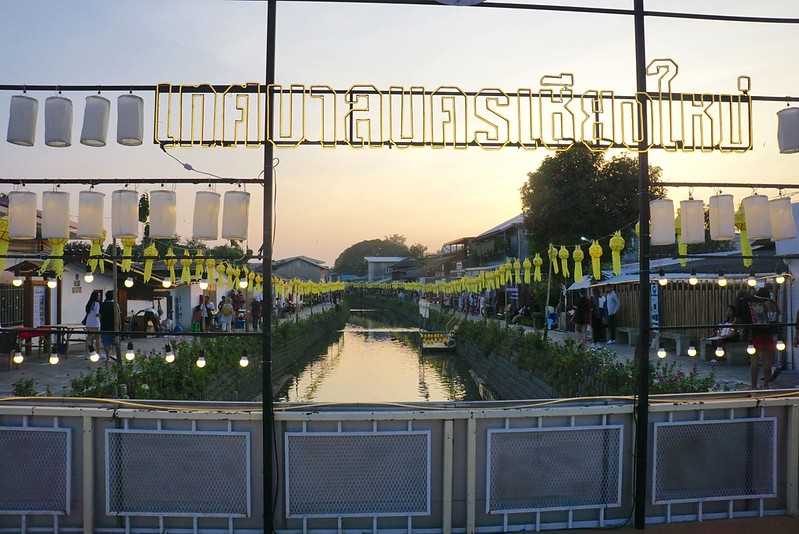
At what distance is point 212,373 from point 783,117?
10.4 m

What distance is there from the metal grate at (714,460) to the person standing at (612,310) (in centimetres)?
1433

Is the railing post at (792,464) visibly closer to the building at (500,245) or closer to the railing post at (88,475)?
the railing post at (88,475)

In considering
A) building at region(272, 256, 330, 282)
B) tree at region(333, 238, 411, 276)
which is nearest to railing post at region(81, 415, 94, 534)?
building at region(272, 256, 330, 282)

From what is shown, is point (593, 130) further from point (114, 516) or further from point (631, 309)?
point (631, 309)

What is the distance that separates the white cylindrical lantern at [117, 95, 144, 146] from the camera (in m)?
5.00

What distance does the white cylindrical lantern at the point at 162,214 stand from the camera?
203 inches

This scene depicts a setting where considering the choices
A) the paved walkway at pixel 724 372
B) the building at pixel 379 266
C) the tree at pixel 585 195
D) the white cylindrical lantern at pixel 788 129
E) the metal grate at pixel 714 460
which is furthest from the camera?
the building at pixel 379 266

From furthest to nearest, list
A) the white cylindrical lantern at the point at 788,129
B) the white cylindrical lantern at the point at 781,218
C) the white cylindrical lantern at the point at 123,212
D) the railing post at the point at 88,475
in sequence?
the white cylindrical lantern at the point at 781,218
the white cylindrical lantern at the point at 788,129
the white cylindrical lantern at the point at 123,212
the railing post at the point at 88,475

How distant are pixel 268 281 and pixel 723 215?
13.1ft

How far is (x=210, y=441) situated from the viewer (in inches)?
181

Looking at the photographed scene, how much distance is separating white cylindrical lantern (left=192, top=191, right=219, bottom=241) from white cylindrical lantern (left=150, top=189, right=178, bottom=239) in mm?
200

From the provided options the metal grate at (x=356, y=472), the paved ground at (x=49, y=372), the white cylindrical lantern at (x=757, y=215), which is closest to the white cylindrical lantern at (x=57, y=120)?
the metal grate at (x=356, y=472)

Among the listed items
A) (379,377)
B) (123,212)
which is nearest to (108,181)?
(123,212)

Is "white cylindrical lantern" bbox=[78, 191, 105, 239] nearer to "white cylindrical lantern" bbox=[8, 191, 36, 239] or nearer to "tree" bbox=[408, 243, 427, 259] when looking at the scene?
"white cylindrical lantern" bbox=[8, 191, 36, 239]
